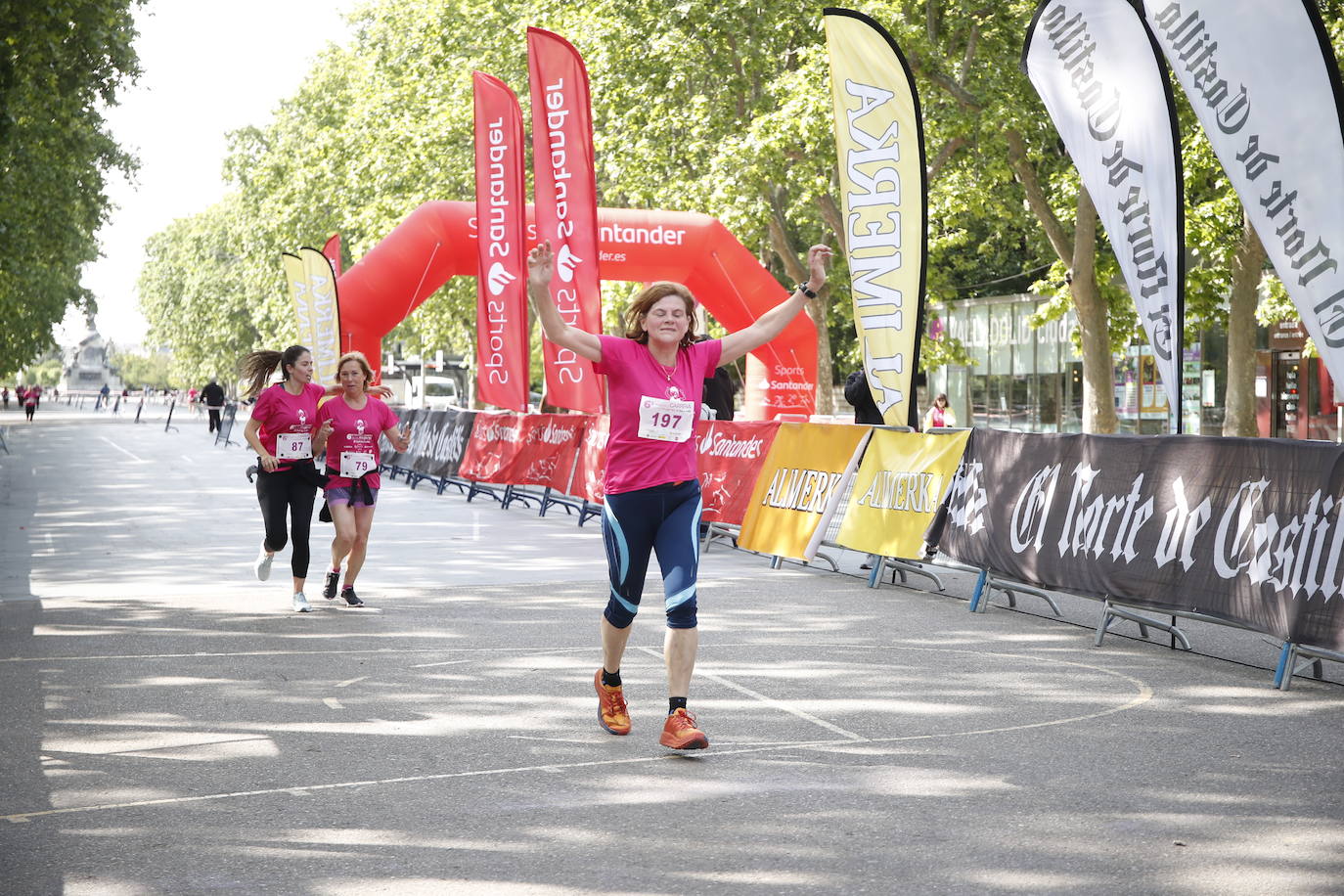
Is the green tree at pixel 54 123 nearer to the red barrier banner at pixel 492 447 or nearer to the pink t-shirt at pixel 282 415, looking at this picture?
the red barrier banner at pixel 492 447

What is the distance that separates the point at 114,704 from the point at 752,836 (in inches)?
145

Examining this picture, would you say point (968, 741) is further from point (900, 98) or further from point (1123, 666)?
point (900, 98)

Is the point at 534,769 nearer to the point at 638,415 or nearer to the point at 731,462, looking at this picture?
the point at 638,415

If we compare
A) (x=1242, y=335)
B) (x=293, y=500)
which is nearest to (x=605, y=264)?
(x=1242, y=335)

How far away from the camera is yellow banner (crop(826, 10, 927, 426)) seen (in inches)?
507

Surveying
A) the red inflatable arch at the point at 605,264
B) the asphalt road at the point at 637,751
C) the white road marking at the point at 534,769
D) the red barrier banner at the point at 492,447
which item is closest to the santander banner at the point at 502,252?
the red barrier banner at the point at 492,447

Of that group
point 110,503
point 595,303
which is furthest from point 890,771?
point 110,503

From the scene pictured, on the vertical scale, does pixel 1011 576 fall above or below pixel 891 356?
below

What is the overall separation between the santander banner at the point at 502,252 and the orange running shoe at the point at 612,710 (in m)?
13.3

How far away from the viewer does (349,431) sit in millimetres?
10562

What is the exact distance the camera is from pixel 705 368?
6648 millimetres

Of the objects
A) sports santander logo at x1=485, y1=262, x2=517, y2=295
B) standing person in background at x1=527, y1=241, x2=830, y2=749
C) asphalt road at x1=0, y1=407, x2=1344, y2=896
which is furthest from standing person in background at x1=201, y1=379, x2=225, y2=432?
standing person in background at x1=527, y1=241, x2=830, y2=749

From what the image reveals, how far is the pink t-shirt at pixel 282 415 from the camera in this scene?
1051 centimetres

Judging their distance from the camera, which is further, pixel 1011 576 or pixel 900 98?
pixel 900 98
